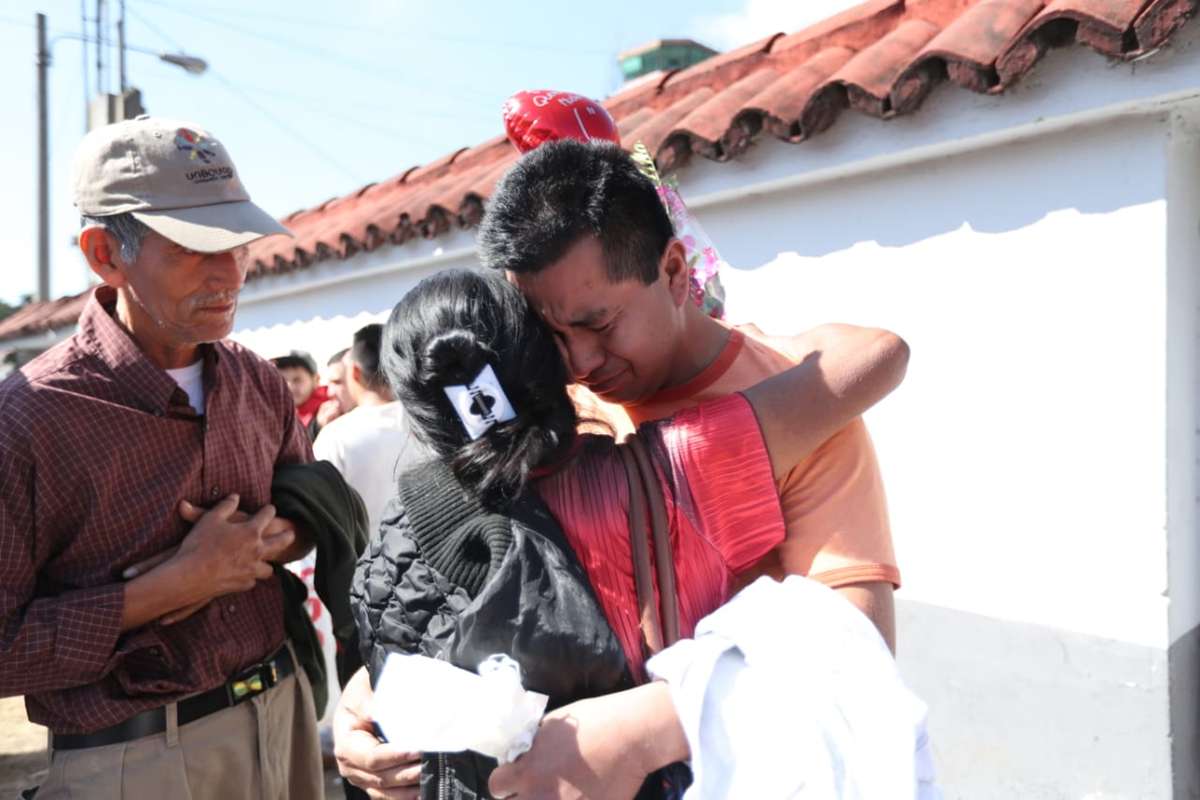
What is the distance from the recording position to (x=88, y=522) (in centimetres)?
176

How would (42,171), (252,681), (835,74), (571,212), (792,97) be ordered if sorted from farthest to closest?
(42,171)
(792,97)
(835,74)
(252,681)
(571,212)

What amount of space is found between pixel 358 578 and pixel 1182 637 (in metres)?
2.38

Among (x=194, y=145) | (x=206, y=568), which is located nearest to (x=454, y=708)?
(x=206, y=568)

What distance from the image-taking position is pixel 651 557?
1.16 meters

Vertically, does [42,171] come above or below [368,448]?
above

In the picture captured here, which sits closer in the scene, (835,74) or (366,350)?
(835,74)

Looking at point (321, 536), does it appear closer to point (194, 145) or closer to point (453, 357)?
point (194, 145)

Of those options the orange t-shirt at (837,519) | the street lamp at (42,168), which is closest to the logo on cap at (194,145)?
the orange t-shirt at (837,519)

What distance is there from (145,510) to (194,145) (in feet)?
2.53

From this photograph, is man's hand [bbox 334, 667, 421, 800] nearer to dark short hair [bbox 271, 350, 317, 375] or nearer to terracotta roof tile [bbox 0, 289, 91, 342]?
dark short hair [bbox 271, 350, 317, 375]

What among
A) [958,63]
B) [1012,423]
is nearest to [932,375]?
[1012,423]

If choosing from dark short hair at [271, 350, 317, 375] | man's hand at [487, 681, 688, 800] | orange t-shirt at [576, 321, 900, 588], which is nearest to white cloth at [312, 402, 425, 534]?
dark short hair at [271, 350, 317, 375]

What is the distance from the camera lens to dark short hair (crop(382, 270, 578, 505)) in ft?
3.78

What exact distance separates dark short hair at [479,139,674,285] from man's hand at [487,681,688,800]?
0.64 meters
